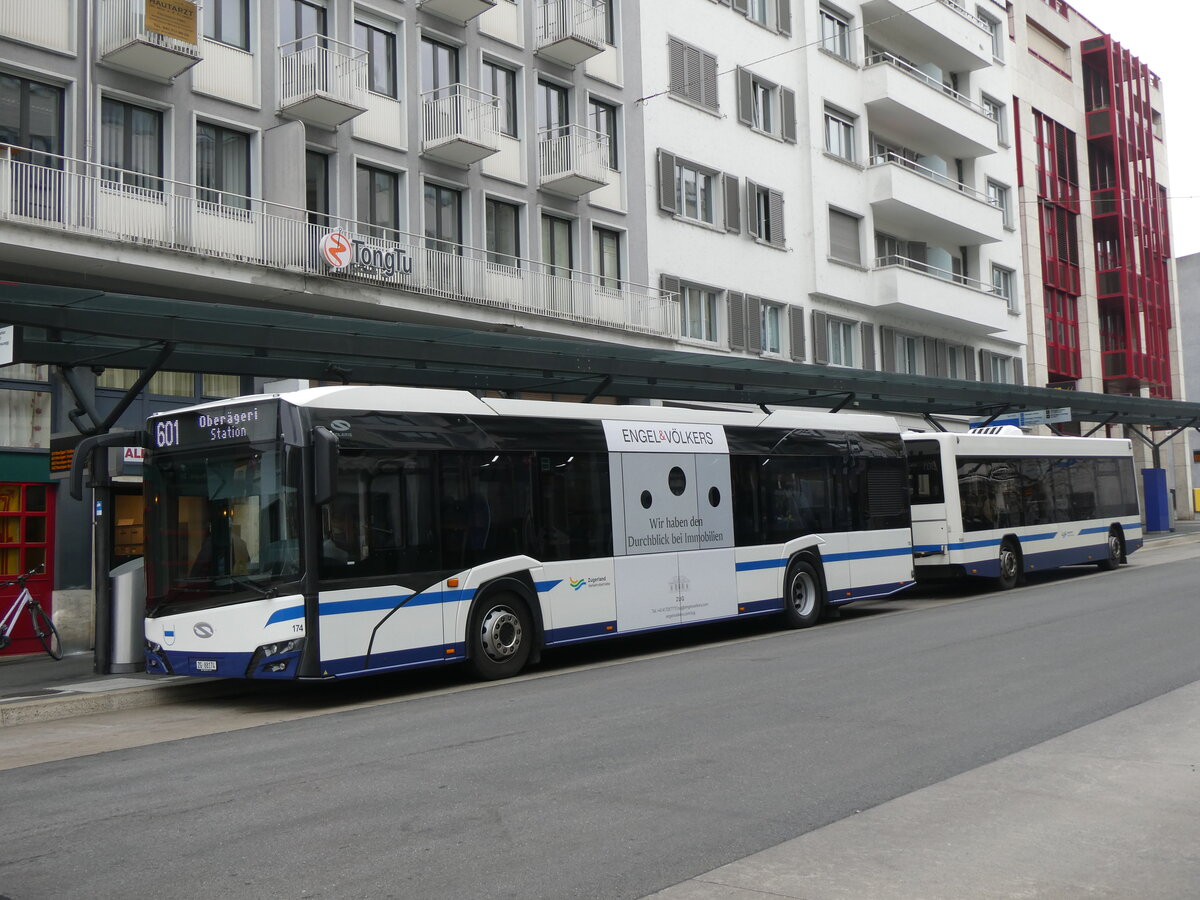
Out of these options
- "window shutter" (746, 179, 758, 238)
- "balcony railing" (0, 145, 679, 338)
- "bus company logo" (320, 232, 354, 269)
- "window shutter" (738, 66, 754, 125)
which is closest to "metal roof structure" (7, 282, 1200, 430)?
"balcony railing" (0, 145, 679, 338)

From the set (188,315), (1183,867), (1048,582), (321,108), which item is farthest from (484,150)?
(1183,867)

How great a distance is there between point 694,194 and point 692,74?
314 cm

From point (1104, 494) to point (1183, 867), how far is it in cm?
2368

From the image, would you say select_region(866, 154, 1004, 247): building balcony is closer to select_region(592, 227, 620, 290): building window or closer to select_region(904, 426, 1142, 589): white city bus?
select_region(592, 227, 620, 290): building window

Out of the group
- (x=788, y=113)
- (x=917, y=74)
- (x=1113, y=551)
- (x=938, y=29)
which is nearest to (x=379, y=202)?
(x=788, y=113)

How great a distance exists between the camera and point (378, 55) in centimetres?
2444

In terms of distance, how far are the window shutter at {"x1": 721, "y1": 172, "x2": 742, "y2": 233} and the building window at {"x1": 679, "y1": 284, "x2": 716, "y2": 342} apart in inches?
75.9

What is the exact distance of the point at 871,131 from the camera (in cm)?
3878

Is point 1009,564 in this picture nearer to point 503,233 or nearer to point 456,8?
point 503,233

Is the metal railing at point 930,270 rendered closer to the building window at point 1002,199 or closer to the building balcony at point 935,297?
the building balcony at point 935,297

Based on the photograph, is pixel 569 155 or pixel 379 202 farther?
pixel 569 155

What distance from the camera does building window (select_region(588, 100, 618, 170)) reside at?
95.8 feet

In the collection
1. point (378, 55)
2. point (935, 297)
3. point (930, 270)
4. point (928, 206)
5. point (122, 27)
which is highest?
point (928, 206)

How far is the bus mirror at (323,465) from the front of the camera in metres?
11.1
